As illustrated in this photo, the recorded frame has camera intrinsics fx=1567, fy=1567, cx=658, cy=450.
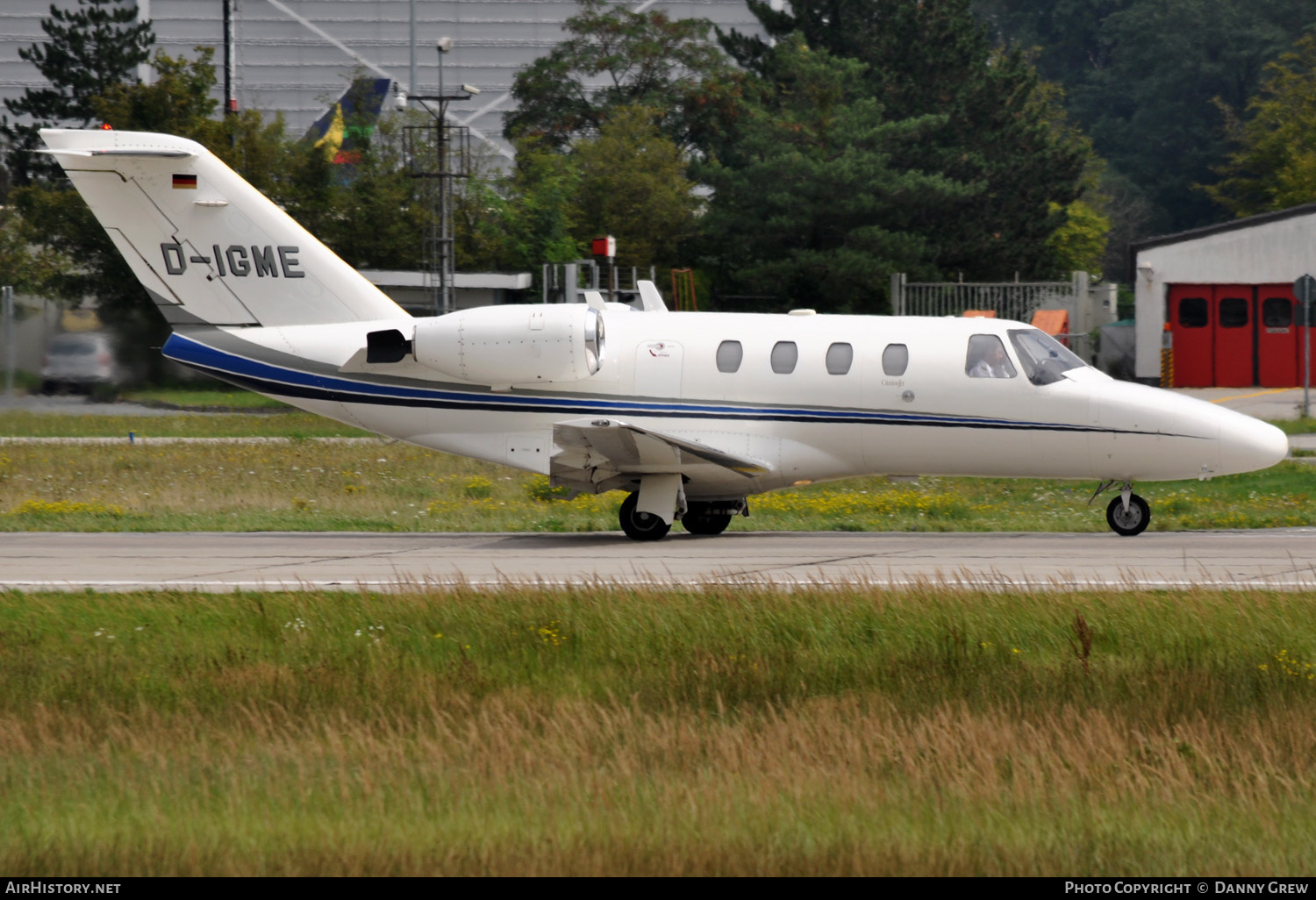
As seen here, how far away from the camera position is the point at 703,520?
63.4 feet

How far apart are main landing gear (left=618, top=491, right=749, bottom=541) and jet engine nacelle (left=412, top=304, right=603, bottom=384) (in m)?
1.68

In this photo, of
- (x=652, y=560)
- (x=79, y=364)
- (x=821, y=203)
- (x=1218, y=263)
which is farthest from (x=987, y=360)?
(x=821, y=203)

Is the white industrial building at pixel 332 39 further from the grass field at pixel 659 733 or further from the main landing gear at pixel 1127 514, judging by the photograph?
the grass field at pixel 659 733

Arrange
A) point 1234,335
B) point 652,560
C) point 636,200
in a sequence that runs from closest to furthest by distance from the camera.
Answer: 1. point 652,560
2. point 1234,335
3. point 636,200

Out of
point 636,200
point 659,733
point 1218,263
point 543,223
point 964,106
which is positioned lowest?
point 659,733

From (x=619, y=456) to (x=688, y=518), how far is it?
2.11 m

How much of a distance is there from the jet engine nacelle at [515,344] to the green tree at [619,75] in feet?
149

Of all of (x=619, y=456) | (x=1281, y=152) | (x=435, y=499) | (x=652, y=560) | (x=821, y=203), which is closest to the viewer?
(x=652, y=560)

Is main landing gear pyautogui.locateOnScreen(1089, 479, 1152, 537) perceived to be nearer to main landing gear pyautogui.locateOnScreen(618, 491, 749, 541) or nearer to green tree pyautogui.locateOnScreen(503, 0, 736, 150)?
main landing gear pyautogui.locateOnScreen(618, 491, 749, 541)

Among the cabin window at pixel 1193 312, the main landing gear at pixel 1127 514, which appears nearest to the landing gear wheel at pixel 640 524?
the main landing gear at pixel 1127 514

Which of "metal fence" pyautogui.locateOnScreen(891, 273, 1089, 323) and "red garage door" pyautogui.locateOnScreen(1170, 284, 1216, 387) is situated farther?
"metal fence" pyautogui.locateOnScreen(891, 273, 1089, 323)

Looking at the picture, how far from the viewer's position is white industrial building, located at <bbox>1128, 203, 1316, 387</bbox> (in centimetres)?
4175

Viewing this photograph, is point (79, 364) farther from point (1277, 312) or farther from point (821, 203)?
point (1277, 312)

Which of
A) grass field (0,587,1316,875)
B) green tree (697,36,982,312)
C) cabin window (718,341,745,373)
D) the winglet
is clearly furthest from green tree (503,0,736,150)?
grass field (0,587,1316,875)
